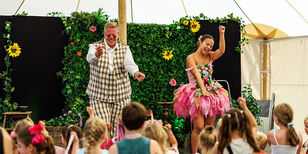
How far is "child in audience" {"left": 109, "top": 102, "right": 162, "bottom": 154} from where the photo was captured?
2.29 m

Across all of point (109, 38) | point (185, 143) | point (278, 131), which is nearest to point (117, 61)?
point (109, 38)

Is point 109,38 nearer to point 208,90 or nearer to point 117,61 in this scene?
point 117,61

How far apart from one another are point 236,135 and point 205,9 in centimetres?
474

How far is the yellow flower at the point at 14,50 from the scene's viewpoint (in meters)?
5.69

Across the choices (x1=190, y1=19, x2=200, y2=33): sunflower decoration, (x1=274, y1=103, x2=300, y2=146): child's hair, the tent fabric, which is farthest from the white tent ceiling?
(x1=274, y1=103, x2=300, y2=146): child's hair

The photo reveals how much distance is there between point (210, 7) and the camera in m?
7.17

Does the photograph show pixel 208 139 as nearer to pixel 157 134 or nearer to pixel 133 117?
pixel 157 134

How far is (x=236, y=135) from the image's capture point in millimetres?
2705

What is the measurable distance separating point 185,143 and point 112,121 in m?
2.50

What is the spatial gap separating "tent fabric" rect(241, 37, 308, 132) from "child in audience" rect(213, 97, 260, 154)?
482 centimetres

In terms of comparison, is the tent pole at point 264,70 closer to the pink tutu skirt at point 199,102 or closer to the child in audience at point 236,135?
the pink tutu skirt at point 199,102

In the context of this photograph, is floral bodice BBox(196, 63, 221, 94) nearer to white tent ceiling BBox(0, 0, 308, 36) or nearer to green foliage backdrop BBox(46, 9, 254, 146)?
green foliage backdrop BBox(46, 9, 254, 146)

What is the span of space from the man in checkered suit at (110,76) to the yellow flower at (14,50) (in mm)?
2188

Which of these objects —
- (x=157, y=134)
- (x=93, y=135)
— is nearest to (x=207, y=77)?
(x=157, y=134)
